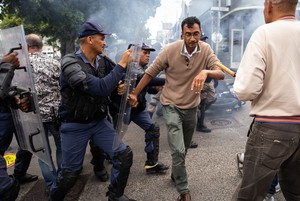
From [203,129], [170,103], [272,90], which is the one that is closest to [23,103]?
[170,103]

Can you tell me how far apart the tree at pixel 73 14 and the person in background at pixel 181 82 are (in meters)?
3.95

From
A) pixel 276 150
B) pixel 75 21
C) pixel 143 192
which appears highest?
pixel 75 21

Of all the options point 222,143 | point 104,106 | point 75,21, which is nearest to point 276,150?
point 104,106

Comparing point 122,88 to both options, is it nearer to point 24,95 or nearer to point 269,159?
point 24,95

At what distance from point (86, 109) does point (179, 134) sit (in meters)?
1.00

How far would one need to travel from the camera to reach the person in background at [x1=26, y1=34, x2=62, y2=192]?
2.88 meters

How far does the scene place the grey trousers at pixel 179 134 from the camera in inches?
104

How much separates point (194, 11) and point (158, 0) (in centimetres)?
521

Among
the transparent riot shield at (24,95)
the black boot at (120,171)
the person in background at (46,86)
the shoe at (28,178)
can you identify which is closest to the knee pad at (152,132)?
the black boot at (120,171)

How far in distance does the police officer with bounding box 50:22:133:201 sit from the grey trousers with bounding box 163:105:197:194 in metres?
0.48

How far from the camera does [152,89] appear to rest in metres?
3.53

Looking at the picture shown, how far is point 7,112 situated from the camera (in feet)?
8.40

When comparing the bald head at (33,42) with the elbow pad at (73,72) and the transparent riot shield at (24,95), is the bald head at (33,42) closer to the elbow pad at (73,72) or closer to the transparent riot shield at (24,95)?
the transparent riot shield at (24,95)

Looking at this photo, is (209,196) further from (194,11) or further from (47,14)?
(194,11)
